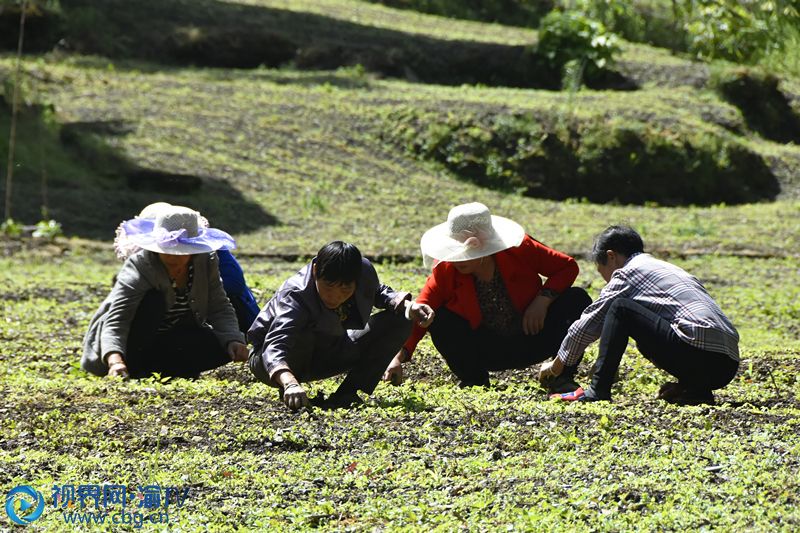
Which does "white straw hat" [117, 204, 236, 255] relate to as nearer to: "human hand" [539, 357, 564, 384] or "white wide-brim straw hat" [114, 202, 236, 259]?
"white wide-brim straw hat" [114, 202, 236, 259]

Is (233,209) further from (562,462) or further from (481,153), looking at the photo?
(562,462)

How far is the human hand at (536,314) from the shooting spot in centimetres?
734

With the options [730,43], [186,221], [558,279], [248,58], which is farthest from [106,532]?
[248,58]

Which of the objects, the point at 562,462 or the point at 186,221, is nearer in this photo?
the point at 562,462

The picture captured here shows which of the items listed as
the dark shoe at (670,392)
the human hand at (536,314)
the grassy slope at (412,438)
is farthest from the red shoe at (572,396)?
the human hand at (536,314)

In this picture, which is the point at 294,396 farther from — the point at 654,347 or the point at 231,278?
the point at 231,278

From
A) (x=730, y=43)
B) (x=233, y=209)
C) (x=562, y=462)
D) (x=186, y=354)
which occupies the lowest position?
(x=233, y=209)

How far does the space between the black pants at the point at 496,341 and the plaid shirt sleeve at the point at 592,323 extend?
0.67m

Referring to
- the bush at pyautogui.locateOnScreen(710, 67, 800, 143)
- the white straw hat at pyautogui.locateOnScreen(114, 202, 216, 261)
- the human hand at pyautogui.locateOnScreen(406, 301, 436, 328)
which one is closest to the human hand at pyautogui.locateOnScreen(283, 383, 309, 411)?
the human hand at pyautogui.locateOnScreen(406, 301, 436, 328)

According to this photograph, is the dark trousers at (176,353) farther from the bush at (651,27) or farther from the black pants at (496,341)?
the bush at (651,27)

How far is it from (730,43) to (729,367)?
6.71 meters

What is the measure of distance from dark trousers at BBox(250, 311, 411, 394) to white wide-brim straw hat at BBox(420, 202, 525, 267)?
1.65ft

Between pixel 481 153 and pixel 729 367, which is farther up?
pixel 729 367

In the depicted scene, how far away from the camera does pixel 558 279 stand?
7.36m
